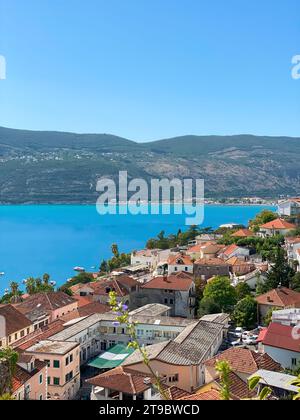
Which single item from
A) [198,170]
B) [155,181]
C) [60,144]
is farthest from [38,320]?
[60,144]

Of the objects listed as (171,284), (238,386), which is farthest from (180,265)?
(238,386)

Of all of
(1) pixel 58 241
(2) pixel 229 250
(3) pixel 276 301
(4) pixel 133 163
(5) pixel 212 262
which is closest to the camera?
(3) pixel 276 301

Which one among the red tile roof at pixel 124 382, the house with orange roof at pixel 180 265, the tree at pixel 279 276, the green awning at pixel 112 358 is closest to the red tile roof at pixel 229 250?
the house with orange roof at pixel 180 265

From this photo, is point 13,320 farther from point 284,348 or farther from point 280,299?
point 280,299

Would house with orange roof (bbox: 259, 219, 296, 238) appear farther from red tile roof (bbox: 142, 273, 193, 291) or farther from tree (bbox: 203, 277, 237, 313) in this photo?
tree (bbox: 203, 277, 237, 313)

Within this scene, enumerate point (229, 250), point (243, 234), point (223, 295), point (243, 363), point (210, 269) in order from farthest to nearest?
point (243, 234) < point (229, 250) < point (210, 269) < point (223, 295) < point (243, 363)

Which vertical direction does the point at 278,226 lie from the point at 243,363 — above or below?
above
